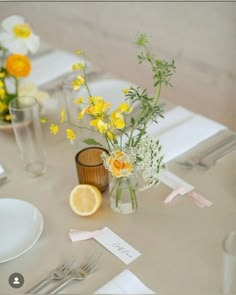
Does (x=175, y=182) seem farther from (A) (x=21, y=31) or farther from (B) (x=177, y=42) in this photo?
(B) (x=177, y=42)

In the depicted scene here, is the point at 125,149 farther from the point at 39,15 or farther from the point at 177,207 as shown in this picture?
the point at 39,15

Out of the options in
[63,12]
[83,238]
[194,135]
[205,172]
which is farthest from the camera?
[63,12]

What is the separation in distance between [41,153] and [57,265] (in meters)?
0.41

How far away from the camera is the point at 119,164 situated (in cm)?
106

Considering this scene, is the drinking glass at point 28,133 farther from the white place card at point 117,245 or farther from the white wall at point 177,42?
the white wall at point 177,42

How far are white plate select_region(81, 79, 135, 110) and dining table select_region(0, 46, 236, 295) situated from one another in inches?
12.6

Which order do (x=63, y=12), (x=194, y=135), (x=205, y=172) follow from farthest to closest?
(x=63, y=12), (x=194, y=135), (x=205, y=172)

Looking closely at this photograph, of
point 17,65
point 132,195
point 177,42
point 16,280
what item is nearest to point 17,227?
point 16,280

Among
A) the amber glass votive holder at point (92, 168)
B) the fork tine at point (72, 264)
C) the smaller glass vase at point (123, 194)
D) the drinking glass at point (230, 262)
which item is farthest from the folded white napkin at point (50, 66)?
the drinking glass at point (230, 262)

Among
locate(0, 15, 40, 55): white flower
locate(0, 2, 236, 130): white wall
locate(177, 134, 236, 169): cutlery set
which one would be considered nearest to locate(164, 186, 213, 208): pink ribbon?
locate(177, 134, 236, 169): cutlery set

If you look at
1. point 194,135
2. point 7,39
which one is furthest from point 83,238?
point 7,39

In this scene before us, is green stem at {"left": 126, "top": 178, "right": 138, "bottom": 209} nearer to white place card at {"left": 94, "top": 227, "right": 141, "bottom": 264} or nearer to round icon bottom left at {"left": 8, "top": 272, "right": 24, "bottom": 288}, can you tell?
white place card at {"left": 94, "top": 227, "right": 141, "bottom": 264}

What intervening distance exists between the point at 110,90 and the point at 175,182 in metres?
0.54

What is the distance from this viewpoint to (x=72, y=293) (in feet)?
3.18
